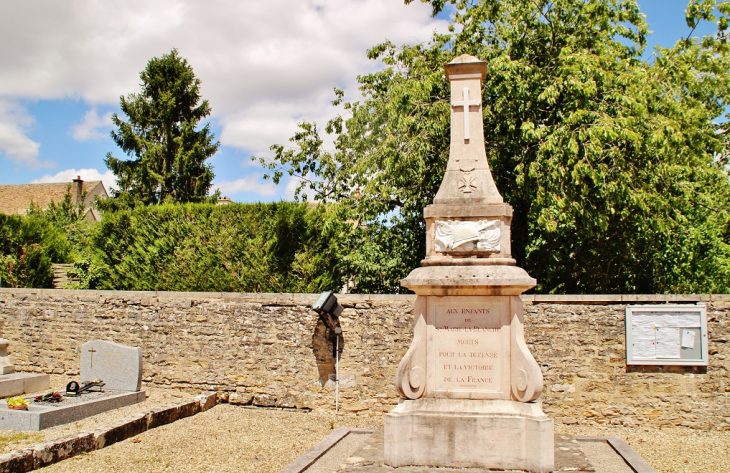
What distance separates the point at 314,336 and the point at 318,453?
10.4ft

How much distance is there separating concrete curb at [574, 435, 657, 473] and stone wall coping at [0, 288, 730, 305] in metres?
2.21

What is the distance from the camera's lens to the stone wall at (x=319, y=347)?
8.15 metres

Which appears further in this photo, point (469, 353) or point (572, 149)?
point (572, 149)

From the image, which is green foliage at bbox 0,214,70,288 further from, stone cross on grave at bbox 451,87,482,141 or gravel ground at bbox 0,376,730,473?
stone cross on grave at bbox 451,87,482,141

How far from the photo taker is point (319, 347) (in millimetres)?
9250

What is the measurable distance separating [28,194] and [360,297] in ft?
109

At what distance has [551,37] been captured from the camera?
408 inches

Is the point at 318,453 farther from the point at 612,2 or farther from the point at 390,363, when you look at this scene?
the point at 612,2

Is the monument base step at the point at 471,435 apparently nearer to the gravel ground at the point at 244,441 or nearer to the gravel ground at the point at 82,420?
the gravel ground at the point at 244,441

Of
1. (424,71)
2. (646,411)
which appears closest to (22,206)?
(424,71)

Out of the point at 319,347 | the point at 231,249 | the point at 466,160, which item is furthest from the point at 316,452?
the point at 231,249

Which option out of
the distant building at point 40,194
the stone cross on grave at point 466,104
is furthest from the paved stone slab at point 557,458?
the distant building at point 40,194

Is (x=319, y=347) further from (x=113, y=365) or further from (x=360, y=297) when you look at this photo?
(x=113, y=365)

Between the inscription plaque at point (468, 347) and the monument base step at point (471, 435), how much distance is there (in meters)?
0.19
